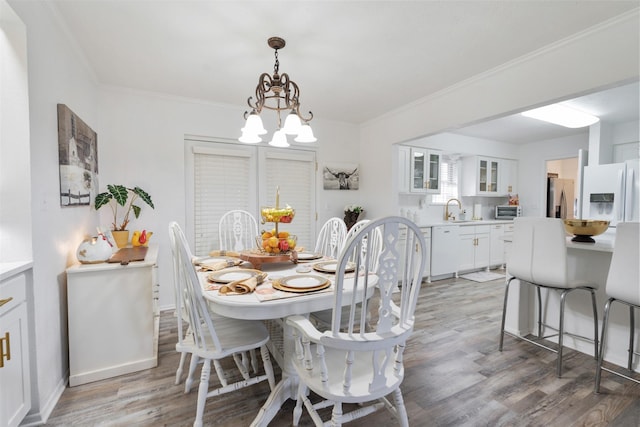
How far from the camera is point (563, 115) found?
3713 millimetres

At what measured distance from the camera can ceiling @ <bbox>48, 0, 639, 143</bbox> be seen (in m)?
1.78

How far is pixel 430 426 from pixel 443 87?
2916 mm

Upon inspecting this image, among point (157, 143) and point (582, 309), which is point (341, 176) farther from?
point (582, 309)

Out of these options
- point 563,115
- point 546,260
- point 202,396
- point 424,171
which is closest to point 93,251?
point 202,396

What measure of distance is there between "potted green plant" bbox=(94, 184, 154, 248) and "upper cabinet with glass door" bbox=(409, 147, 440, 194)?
3.46 m

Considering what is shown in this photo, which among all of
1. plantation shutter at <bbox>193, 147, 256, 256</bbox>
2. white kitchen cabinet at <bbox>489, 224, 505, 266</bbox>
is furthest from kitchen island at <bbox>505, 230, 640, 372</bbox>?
plantation shutter at <bbox>193, 147, 256, 256</bbox>

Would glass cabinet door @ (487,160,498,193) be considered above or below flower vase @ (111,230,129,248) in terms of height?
above

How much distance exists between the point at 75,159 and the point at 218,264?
1.31 m

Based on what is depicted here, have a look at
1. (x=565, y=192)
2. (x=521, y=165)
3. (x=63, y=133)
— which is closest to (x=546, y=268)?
(x=63, y=133)

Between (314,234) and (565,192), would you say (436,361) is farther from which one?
(565,192)

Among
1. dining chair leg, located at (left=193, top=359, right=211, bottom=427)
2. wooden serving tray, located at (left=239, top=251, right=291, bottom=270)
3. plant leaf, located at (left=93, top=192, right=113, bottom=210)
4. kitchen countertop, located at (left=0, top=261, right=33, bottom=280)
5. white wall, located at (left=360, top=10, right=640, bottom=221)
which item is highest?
white wall, located at (left=360, top=10, right=640, bottom=221)

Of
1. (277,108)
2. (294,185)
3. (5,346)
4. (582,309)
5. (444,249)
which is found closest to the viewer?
(5,346)

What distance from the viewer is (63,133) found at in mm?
1885

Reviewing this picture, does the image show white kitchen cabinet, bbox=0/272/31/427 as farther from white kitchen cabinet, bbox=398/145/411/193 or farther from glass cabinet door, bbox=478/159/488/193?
glass cabinet door, bbox=478/159/488/193
